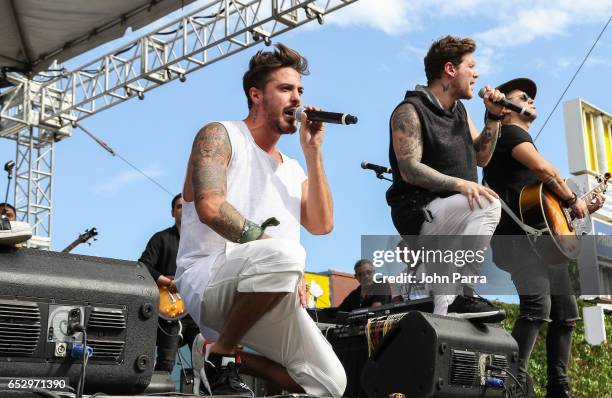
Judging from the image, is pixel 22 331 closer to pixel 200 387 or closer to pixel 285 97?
pixel 200 387

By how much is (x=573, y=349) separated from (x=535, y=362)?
583 millimetres

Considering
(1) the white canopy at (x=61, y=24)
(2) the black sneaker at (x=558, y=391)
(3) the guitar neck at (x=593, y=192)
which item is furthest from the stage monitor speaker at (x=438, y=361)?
(1) the white canopy at (x=61, y=24)

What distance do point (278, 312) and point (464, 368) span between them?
1.11 meters

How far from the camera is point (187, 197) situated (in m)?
3.58

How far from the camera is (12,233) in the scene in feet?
9.00

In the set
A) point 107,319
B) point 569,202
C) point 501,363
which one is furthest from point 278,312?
point 569,202

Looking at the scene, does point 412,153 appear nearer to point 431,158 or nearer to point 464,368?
point 431,158

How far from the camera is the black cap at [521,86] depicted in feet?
16.8

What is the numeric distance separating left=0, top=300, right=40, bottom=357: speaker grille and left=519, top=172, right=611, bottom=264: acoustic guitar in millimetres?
2847

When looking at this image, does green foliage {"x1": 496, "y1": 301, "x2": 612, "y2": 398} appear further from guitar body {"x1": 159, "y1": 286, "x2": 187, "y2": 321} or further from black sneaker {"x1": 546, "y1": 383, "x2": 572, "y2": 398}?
black sneaker {"x1": 546, "y1": 383, "x2": 572, "y2": 398}

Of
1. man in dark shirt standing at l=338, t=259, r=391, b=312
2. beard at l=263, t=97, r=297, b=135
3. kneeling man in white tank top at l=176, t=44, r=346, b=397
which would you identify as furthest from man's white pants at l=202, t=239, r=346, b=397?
man in dark shirt standing at l=338, t=259, r=391, b=312

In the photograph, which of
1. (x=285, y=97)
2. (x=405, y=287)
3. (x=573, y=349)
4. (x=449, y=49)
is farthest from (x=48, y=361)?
(x=573, y=349)

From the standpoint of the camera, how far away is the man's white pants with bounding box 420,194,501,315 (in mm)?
4277

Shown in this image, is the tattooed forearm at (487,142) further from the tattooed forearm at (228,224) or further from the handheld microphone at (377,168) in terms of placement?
the tattooed forearm at (228,224)
